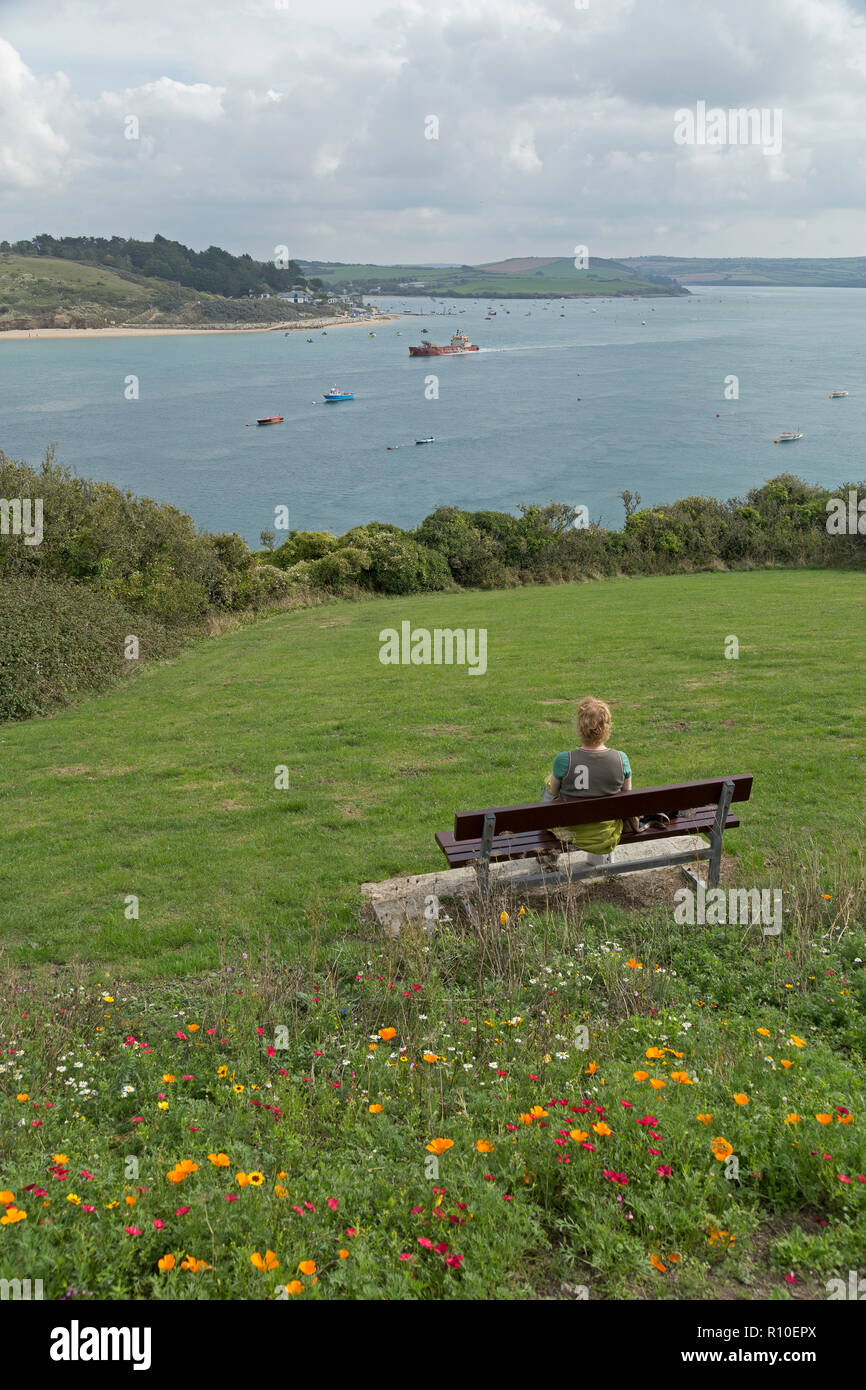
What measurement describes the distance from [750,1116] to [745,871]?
12.1 ft

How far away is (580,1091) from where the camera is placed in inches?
162

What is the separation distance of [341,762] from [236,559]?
2079 cm

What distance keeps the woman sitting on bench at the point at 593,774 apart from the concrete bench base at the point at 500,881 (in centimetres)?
22

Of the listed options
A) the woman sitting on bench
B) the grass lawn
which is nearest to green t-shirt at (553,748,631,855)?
the woman sitting on bench

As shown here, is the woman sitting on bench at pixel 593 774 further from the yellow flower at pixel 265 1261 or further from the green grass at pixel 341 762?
the yellow flower at pixel 265 1261

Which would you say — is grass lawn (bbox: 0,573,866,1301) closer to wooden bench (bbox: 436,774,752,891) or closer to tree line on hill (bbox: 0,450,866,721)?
wooden bench (bbox: 436,774,752,891)

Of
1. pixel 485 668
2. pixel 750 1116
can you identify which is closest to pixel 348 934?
pixel 750 1116

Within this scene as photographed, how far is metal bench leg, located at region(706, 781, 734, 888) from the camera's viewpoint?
6.62 metres

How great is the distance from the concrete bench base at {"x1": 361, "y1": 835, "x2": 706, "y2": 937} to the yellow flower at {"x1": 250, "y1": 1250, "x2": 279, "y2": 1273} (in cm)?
327

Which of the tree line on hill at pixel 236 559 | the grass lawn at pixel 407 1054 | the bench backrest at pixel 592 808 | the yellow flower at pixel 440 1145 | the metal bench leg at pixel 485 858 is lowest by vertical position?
the grass lawn at pixel 407 1054

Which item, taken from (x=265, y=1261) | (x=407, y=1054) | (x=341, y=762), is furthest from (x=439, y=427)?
(x=265, y=1261)

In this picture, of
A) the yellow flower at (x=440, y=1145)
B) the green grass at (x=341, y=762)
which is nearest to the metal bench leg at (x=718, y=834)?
the green grass at (x=341, y=762)

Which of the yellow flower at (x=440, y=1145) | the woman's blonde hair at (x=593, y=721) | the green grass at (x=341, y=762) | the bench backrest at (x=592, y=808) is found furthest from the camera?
the green grass at (x=341, y=762)

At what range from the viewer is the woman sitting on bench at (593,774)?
6.63 meters
